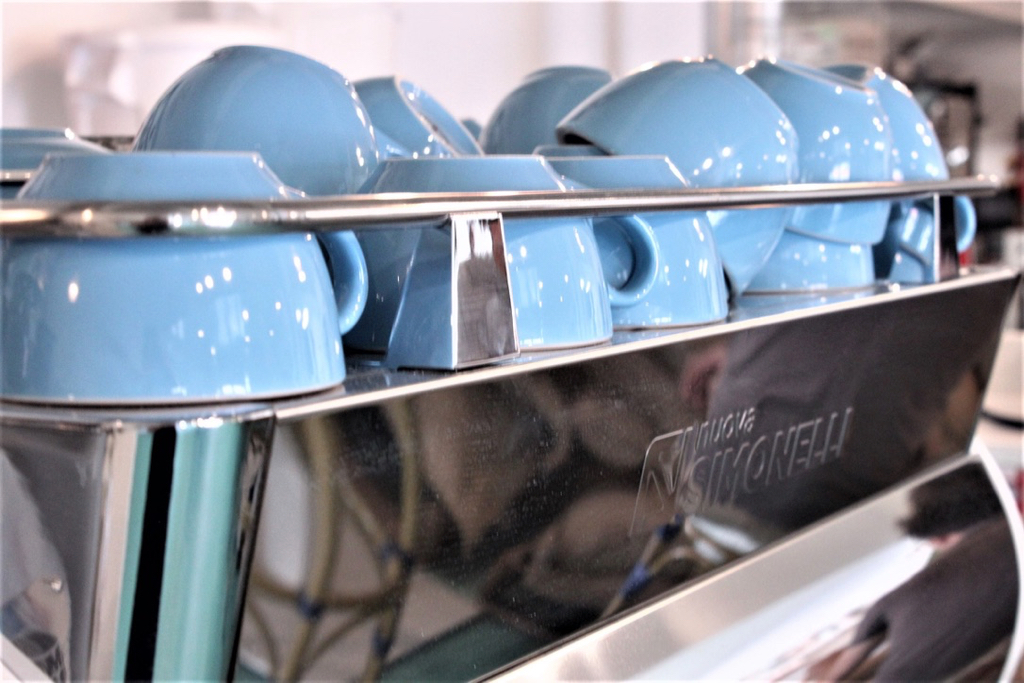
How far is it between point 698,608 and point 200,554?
227mm

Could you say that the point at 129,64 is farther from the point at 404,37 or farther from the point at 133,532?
the point at 133,532

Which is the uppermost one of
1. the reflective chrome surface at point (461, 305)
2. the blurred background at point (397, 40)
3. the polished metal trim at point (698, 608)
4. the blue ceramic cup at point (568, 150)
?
the blurred background at point (397, 40)

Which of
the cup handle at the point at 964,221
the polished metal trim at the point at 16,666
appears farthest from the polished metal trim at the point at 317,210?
the cup handle at the point at 964,221

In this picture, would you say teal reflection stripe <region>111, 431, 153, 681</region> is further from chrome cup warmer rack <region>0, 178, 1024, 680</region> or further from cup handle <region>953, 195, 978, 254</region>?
cup handle <region>953, 195, 978, 254</region>

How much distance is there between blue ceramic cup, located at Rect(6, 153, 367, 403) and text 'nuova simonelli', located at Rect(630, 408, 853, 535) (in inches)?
5.9

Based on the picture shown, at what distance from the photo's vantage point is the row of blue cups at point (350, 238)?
0.76 feet

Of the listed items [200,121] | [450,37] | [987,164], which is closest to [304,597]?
[200,121]

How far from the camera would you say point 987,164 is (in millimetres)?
3578

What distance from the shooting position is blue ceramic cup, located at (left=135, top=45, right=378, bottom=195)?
1.06 feet

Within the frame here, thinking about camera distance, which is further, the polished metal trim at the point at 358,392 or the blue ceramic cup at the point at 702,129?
the blue ceramic cup at the point at 702,129

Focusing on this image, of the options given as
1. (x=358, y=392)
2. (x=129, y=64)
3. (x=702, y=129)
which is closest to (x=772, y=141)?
(x=702, y=129)

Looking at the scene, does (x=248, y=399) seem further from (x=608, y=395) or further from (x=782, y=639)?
(x=782, y=639)

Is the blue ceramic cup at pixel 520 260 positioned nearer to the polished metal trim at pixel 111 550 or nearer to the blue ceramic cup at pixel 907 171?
the polished metal trim at pixel 111 550

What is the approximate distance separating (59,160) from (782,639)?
0.33 metres
